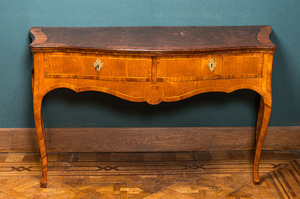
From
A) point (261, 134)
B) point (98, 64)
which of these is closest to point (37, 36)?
point (98, 64)

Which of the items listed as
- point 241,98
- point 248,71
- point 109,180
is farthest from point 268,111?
point 109,180

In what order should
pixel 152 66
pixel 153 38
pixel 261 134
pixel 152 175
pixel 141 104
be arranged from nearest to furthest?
pixel 152 66
pixel 153 38
pixel 261 134
pixel 152 175
pixel 141 104

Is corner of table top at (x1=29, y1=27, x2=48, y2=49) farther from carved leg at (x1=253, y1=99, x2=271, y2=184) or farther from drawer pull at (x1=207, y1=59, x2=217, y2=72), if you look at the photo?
carved leg at (x1=253, y1=99, x2=271, y2=184)

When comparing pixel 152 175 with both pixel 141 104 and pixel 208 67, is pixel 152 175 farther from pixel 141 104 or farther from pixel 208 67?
pixel 208 67

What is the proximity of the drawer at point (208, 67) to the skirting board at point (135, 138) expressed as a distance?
0.80 metres

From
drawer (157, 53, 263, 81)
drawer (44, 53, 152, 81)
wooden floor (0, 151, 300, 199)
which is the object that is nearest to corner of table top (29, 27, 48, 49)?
drawer (44, 53, 152, 81)

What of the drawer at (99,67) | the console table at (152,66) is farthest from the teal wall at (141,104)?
the drawer at (99,67)

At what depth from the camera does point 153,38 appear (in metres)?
2.57

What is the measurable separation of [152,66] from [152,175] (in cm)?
86

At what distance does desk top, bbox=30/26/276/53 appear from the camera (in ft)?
7.82

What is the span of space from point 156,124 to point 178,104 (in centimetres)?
23

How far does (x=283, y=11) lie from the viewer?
2908 millimetres

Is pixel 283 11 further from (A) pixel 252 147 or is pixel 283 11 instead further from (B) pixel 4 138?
(B) pixel 4 138

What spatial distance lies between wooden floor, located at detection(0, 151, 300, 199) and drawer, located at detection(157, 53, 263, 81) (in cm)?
77
